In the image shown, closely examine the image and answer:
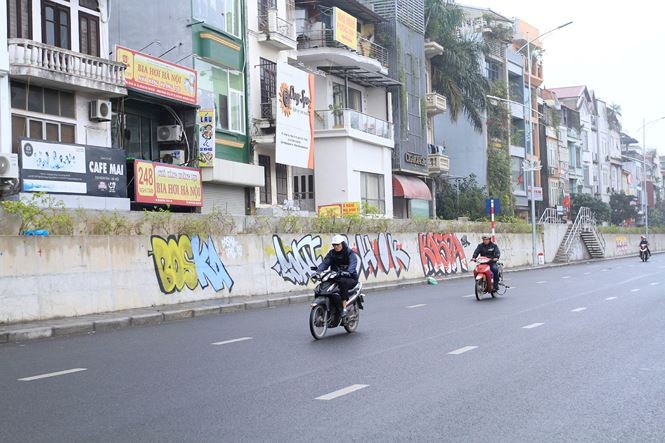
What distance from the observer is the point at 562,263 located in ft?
163

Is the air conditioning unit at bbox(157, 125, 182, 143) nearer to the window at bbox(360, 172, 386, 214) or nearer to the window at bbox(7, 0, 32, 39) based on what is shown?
the window at bbox(7, 0, 32, 39)

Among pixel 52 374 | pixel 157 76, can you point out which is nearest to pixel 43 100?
pixel 157 76

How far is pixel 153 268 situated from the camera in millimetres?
19016

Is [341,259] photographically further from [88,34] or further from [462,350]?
[88,34]

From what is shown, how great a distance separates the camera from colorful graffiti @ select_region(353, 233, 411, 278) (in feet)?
95.1

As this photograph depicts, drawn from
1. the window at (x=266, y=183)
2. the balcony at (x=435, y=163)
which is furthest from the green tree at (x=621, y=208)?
the window at (x=266, y=183)

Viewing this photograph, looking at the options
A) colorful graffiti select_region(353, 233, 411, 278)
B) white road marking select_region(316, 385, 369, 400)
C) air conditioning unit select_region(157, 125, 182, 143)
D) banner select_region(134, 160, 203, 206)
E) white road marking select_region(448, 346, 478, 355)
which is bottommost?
white road marking select_region(448, 346, 478, 355)

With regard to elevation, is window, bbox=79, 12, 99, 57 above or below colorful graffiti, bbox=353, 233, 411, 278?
above

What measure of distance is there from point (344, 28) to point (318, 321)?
25562 millimetres

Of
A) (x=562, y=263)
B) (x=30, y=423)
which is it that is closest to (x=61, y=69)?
(x=30, y=423)

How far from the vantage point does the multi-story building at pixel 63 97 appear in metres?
22.0

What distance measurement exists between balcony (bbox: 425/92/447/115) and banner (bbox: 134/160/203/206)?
2164 centimetres

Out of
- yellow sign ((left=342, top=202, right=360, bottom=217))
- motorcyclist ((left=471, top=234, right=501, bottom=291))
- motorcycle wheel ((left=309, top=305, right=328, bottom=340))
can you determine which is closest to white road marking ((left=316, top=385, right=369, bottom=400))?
motorcycle wheel ((left=309, top=305, right=328, bottom=340))

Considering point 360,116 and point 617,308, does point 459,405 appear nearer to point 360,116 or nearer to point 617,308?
point 617,308
